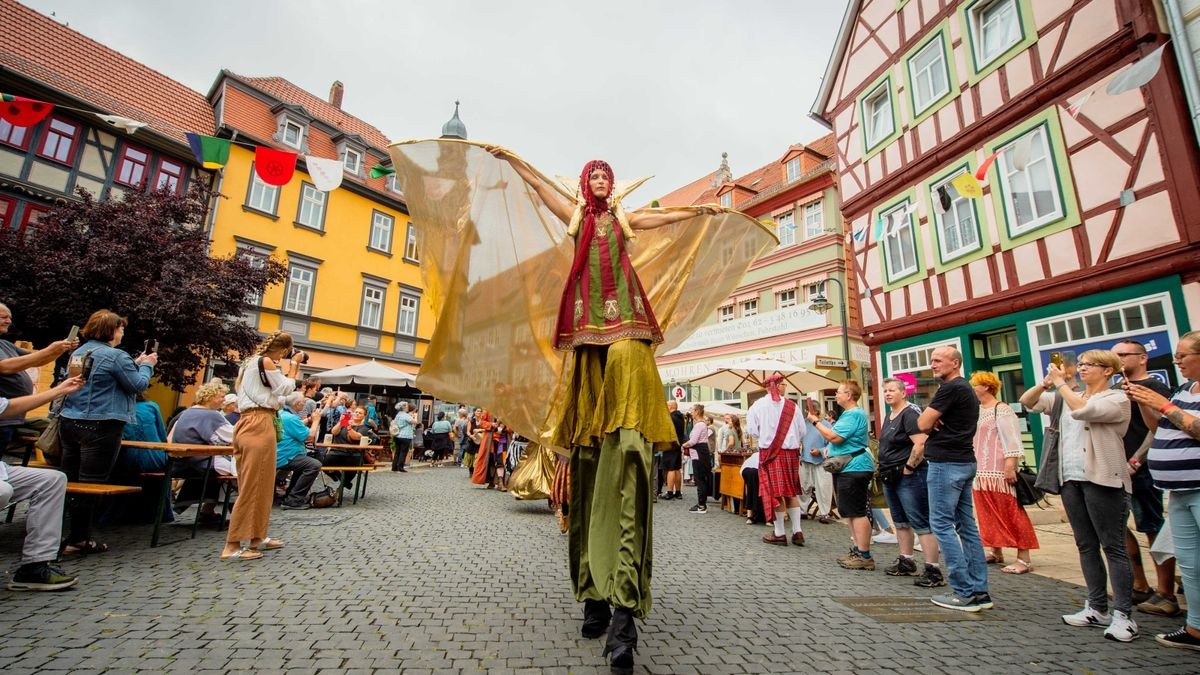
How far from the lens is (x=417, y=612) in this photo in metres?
3.18

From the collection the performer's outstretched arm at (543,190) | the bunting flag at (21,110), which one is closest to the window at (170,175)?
the bunting flag at (21,110)

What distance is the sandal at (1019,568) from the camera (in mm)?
5146

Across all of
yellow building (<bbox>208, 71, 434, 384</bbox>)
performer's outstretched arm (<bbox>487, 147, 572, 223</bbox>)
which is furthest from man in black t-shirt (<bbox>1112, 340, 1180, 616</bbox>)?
yellow building (<bbox>208, 71, 434, 384</bbox>)

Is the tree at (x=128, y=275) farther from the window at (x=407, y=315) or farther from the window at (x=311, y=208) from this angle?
the window at (x=407, y=315)

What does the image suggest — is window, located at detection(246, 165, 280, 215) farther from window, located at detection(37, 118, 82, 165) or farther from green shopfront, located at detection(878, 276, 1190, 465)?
green shopfront, located at detection(878, 276, 1190, 465)

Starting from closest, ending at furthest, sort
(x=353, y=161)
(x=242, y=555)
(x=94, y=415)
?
(x=94, y=415) → (x=242, y=555) → (x=353, y=161)

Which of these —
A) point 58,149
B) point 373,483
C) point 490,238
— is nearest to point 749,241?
point 490,238

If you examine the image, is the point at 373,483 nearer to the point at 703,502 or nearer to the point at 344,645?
the point at 703,502

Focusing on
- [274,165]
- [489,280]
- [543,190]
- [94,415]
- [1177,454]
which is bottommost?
[1177,454]

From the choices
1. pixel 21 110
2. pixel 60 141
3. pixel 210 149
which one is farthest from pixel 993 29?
pixel 60 141

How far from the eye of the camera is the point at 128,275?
13578 millimetres

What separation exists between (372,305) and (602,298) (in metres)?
23.8

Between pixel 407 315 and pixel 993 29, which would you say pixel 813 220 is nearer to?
pixel 993 29

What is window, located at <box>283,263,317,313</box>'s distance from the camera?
2144 centimetres
